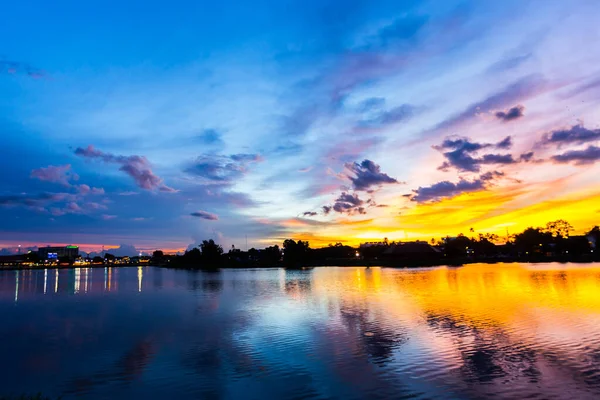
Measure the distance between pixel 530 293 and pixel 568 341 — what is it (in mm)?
28425

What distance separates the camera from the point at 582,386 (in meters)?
17.3

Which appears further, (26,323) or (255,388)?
(26,323)

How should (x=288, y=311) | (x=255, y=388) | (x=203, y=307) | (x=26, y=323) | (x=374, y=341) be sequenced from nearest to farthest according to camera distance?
(x=255, y=388) < (x=374, y=341) < (x=26, y=323) < (x=288, y=311) < (x=203, y=307)

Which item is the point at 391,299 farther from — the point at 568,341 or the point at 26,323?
the point at 26,323

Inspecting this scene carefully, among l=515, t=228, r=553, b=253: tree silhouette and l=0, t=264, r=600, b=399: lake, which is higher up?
l=515, t=228, r=553, b=253: tree silhouette

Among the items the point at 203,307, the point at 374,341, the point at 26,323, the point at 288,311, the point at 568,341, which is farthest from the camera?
the point at 203,307

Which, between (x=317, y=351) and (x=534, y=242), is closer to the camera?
(x=317, y=351)

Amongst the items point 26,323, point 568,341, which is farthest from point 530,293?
point 26,323

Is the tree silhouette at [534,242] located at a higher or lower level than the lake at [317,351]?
higher

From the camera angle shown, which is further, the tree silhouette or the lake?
the tree silhouette

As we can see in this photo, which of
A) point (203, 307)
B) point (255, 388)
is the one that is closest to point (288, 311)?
point (203, 307)

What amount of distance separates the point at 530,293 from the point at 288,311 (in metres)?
31.5

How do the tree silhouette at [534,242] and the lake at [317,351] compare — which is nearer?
the lake at [317,351]

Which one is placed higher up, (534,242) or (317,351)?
(534,242)
